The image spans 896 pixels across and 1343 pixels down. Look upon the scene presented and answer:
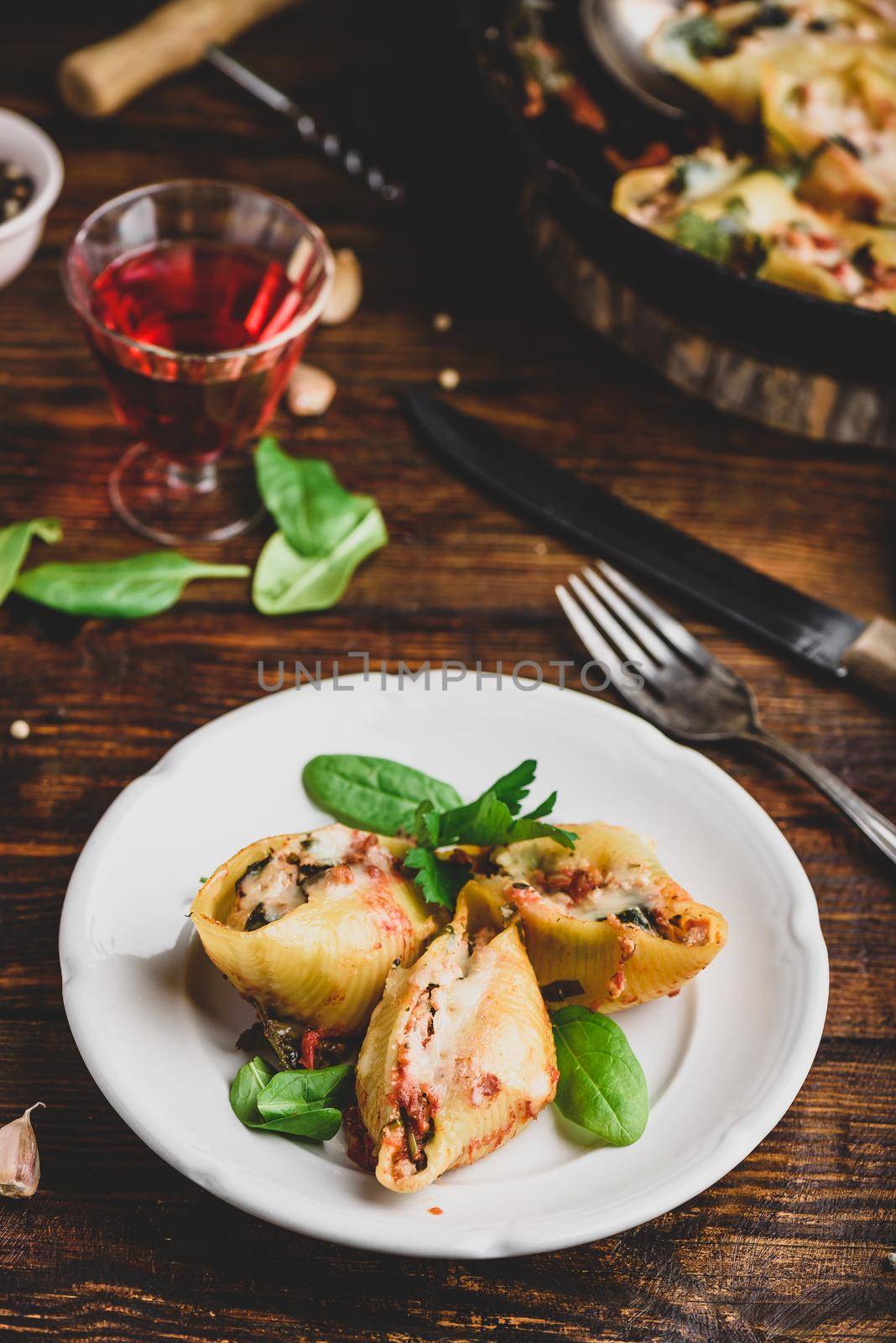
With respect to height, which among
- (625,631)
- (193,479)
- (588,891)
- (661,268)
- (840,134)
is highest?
(840,134)

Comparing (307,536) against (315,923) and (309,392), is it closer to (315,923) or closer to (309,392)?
(309,392)

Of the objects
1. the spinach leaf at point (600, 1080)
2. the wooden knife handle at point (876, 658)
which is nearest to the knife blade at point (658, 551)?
the wooden knife handle at point (876, 658)

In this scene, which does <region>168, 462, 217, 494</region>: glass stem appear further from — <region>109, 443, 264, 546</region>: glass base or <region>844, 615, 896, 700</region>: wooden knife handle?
<region>844, 615, 896, 700</region>: wooden knife handle

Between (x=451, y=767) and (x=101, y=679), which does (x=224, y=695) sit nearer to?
(x=101, y=679)

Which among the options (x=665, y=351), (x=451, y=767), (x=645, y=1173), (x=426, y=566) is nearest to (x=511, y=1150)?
(x=645, y=1173)

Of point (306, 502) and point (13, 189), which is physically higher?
point (13, 189)

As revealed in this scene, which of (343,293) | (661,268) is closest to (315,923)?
(661,268)
